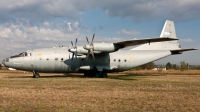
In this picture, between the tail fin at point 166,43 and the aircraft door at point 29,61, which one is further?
the tail fin at point 166,43

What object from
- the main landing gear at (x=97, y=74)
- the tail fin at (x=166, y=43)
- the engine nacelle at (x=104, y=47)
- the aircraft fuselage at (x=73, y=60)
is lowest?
the main landing gear at (x=97, y=74)

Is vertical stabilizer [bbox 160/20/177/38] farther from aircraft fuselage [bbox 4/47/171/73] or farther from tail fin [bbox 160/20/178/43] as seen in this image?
aircraft fuselage [bbox 4/47/171/73]

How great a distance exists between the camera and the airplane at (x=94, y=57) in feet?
81.7

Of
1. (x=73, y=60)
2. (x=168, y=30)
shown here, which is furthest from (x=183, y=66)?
(x=73, y=60)

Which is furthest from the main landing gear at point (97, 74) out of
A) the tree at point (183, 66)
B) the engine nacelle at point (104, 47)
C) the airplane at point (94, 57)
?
the tree at point (183, 66)

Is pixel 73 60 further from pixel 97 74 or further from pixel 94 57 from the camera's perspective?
pixel 97 74

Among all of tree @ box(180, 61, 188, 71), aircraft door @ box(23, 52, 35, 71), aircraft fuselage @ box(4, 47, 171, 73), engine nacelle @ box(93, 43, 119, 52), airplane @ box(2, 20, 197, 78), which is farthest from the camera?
tree @ box(180, 61, 188, 71)

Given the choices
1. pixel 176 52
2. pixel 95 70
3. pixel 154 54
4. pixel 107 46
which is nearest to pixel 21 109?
pixel 107 46

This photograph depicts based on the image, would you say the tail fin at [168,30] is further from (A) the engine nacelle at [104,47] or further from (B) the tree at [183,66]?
(B) the tree at [183,66]

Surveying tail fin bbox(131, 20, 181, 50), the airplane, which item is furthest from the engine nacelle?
tail fin bbox(131, 20, 181, 50)

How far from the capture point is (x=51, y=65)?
26156mm

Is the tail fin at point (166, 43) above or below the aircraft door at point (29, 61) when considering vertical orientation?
above

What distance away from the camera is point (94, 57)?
27.3 metres

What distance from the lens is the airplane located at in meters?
24.9
